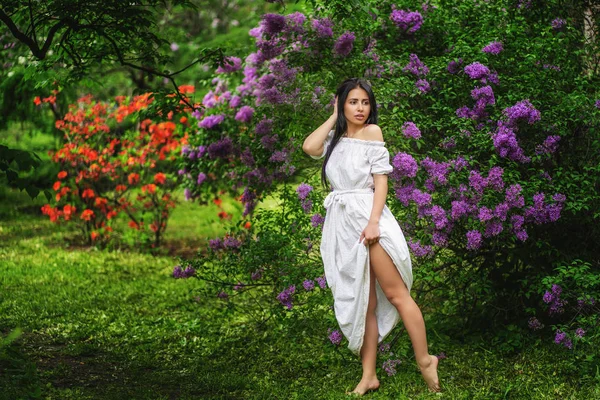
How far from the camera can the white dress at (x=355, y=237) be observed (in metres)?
4.25

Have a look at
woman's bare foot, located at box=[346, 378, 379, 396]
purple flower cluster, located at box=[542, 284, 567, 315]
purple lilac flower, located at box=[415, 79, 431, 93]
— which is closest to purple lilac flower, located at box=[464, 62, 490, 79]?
purple lilac flower, located at box=[415, 79, 431, 93]

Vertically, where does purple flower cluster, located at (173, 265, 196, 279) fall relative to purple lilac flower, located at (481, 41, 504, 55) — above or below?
below

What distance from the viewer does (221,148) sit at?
23.7 feet

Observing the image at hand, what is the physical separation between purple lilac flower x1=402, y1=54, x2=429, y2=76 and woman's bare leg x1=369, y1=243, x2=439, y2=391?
1632mm

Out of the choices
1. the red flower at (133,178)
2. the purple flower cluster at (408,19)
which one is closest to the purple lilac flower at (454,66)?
the purple flower cluster at (408,19)

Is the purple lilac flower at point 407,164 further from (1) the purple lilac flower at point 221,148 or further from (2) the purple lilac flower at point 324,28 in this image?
(1) the purple lilac flower at point 221,148

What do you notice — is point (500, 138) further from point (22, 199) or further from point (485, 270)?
point (22, 199)

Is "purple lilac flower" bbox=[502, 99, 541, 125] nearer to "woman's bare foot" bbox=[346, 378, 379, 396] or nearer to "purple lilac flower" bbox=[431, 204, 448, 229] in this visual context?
"purple lilac flower" bbox=[431, 204, 448, 229]

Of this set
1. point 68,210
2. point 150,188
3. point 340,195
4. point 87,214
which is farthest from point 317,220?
point 68,210

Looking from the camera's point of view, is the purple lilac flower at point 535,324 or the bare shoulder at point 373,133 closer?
the bare shoulder at point 373,133

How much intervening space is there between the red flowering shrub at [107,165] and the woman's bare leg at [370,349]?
511 cm

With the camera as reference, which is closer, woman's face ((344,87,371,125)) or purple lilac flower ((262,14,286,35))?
woman's face ((344,87,371,125))

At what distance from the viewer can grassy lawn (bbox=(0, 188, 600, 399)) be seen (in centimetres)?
464

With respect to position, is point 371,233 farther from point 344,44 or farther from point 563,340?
point 344,44
